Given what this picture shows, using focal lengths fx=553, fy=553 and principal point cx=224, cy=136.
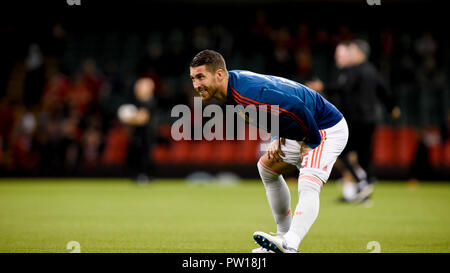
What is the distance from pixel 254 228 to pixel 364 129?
374 centimetres

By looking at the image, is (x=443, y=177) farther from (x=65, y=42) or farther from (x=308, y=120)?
(x=65, y=42)

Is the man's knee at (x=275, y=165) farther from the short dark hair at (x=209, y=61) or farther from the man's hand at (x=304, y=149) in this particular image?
the short dark hair at (x=209, y=61)

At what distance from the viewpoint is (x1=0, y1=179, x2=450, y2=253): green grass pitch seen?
16.9ft

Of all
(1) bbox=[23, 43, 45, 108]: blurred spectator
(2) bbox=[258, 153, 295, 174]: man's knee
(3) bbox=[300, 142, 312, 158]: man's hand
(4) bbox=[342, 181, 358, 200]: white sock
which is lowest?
(2) bbox=[258, 153, 295, 174]: man's knee

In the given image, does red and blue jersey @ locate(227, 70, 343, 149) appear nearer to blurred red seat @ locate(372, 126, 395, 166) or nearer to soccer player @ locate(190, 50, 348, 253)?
soccer player @ locate(190, 50, 348, 253)

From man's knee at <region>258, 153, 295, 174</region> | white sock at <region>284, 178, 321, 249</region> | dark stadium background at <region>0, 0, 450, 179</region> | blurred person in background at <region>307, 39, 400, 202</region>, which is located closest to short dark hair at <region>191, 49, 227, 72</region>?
man's knee at <region>258, 153, 295, 174</region>

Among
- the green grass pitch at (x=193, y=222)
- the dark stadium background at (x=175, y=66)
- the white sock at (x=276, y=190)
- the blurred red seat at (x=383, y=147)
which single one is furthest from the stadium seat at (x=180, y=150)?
the white sock at (x=276, y=190)

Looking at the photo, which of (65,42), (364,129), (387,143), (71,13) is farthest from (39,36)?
(364,129)

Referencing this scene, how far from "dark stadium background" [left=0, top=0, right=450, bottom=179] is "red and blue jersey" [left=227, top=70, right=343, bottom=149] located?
401 inches

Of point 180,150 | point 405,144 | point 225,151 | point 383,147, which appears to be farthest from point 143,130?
point 405,144

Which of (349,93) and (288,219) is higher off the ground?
(349,93)

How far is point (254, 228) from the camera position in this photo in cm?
652

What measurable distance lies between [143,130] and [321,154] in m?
10.2

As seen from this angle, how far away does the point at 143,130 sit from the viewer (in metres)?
14.3
